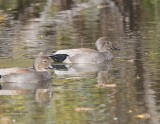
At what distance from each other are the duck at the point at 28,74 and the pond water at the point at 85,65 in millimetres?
312

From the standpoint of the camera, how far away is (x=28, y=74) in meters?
16.0

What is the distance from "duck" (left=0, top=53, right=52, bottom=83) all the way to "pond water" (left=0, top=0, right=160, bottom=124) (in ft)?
1.03

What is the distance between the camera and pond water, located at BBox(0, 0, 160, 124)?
1266 centimetres

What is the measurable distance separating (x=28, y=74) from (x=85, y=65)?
2.85 m

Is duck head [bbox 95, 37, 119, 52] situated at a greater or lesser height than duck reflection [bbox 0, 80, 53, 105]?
lesser

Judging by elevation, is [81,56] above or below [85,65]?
above

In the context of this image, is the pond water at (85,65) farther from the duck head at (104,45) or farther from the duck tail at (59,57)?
the duck tail at (59,57)

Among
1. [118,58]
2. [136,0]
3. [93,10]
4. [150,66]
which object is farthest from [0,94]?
[136,0]

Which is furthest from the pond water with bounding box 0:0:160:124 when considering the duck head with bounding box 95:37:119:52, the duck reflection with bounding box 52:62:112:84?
the duck head with bounding box 95:37:119:52

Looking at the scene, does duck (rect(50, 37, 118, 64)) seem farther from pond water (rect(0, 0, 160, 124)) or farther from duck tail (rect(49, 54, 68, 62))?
pond water (rect(0, 0, 160, 124))

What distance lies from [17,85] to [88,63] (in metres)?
3.51

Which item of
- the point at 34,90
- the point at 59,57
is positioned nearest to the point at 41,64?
the point at 34,90

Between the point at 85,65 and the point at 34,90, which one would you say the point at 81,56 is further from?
the point at 34,90

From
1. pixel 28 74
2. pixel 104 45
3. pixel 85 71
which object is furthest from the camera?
pixel 104 45
